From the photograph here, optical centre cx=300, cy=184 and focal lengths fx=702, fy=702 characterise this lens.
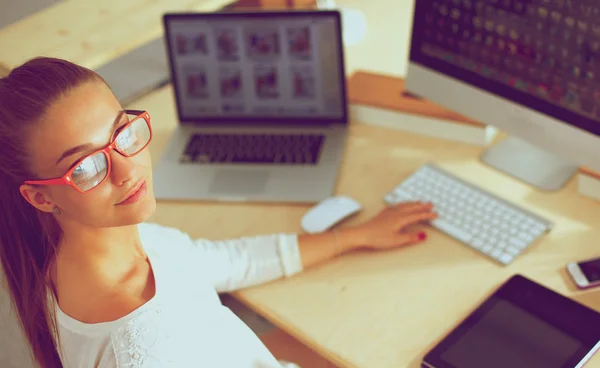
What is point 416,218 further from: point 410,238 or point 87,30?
point 87,30

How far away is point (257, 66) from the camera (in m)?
1.53

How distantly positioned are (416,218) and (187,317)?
486 mm

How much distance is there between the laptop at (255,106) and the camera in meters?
1.44

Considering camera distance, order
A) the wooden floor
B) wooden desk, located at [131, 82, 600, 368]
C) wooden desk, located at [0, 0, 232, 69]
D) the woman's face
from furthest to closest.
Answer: wooden desk, located at [0, 0, 232, 69]
the wooden floor
wooden desk, located at [131, 82, 600, 368]
the woman's face

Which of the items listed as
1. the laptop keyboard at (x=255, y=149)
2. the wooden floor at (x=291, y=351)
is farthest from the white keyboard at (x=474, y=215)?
the wooden floor at (x=291, y=351)

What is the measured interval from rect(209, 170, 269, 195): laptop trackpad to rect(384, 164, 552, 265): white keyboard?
0.86 feet

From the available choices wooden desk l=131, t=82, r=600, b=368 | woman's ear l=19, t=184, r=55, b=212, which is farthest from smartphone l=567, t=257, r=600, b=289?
woman's ear l=19, t=184, r=55, b=212

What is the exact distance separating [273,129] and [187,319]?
66 centimetres

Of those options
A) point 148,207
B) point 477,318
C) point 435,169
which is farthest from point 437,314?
point 148,207

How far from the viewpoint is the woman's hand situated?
→ 1242mm

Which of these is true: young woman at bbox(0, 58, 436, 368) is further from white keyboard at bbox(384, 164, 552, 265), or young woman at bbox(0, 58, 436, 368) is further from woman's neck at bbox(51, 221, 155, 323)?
white keyboard at bbox(384, 164, 552, 265)

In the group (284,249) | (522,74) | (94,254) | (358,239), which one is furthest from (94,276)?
(522,74)

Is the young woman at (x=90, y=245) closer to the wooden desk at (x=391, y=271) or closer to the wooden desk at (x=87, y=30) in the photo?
the wooden desk at (x=391, y=271)

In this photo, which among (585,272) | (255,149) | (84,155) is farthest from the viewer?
(255,149)
